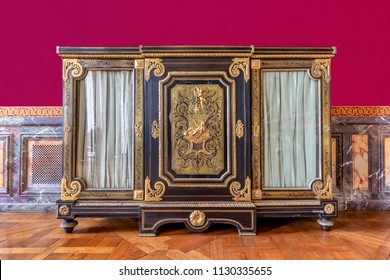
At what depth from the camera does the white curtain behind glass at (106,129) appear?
199cm

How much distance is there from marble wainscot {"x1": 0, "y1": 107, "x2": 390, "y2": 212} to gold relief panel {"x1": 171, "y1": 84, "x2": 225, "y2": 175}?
1239 mm

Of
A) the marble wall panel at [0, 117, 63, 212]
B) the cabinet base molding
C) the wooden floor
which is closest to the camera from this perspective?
the wooden floor

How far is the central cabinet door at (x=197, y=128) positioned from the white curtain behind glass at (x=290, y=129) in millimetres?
179

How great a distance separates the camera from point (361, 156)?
8.34 ft

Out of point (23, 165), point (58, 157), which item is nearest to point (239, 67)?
point (58, 157)

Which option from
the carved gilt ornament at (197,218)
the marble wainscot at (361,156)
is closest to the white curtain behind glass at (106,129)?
the carved gilt ornament at (197,218)

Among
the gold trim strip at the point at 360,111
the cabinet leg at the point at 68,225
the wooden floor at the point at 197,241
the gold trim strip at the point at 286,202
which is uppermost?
the gold trim strip at the point at 360,111

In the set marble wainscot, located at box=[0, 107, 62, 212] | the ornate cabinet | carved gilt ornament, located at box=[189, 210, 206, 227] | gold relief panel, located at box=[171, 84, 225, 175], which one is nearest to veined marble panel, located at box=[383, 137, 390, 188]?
the ornate cabinet

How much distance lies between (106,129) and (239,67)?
3.49 ft

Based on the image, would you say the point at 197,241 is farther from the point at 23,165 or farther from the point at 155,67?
the point at 23,165

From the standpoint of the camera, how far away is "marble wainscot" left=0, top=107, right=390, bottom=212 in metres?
2.52

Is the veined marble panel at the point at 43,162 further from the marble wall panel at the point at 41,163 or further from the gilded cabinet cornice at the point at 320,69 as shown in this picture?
the gilded cabinet cornice at the point at 320,69

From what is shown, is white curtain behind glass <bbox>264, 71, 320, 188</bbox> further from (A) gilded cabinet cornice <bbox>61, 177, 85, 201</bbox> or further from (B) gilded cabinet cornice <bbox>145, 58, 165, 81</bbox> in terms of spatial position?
(A) gilded cabinet cornice <bbox>61, 177, 85, 201</bbox>

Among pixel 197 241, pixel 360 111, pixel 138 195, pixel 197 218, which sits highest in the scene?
pixel 360 111
